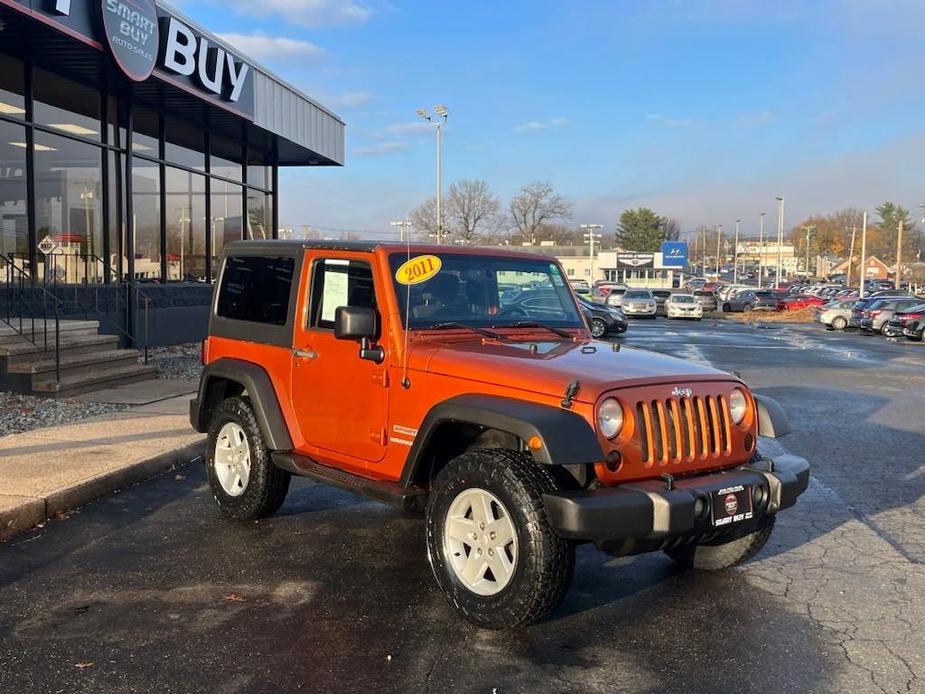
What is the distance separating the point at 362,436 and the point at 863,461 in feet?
18.5

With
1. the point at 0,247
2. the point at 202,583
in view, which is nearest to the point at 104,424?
the point at 202,583

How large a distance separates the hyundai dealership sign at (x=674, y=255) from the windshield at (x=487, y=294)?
86658 mm

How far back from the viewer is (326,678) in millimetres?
3523

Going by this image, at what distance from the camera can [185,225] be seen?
18062mm

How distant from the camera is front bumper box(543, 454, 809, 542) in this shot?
356 centimetres

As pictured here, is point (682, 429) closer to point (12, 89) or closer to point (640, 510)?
point (640, 510)

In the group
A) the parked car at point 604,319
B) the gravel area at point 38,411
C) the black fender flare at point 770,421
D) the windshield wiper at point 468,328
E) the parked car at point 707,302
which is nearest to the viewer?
the black fender flare at point 770,421

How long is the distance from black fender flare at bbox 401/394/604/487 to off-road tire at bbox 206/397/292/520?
1685mm

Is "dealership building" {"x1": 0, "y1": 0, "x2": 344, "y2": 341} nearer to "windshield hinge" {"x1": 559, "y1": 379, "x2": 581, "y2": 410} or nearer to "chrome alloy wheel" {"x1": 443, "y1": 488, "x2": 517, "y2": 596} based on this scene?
"chrome alloy wheel" {"x1": 443, "y1": 488, "x2": 517, "y2": 596}

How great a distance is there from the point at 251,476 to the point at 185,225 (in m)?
13.8

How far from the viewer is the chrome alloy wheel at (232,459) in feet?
18.8

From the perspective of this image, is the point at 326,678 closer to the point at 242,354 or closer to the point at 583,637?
the point at 583,637

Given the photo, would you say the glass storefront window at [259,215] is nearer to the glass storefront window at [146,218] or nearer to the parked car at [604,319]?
the glass storefront window at [146,218]

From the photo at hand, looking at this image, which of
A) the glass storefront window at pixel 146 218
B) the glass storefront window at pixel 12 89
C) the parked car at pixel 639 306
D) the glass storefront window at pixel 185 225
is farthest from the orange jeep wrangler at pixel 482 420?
the parked car at pixel 639 306
